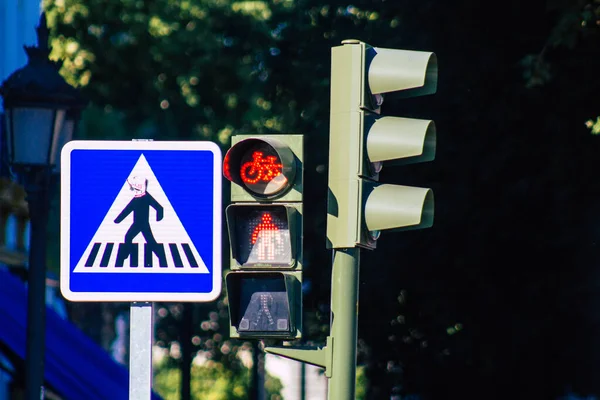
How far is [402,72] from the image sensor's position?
251 inches

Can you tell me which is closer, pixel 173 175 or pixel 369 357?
pixel 173 175

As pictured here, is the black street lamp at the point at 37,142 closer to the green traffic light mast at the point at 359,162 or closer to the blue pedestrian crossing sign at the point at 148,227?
the green traffic light mast at the point at 359,162

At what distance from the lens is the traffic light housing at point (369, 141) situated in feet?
20.8

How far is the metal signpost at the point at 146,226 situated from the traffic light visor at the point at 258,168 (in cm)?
103

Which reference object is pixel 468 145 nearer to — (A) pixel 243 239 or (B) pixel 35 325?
(B) pixel 35 325

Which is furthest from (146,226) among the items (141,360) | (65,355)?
(65,355)

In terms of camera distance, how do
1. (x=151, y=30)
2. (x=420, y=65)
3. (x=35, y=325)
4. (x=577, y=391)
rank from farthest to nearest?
(x=151, y=30) → (x=577, y=391) → (x=35, y=325) → (x=420, y=65)

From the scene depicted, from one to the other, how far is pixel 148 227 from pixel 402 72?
1662 mm

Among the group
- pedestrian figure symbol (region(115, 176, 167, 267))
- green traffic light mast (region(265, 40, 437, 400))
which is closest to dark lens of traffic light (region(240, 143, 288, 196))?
green traffic light mast (region(265, 40, 437, 400))

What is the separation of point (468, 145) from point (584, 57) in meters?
1.78

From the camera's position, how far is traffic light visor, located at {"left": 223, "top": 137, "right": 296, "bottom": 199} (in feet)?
20.7

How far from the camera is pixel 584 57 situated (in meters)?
16.8

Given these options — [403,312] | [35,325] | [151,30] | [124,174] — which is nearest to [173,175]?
[124,174]

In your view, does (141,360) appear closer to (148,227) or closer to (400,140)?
(148,227)
